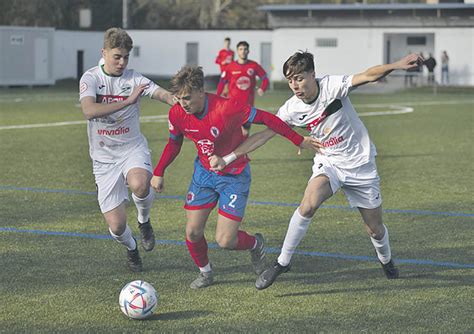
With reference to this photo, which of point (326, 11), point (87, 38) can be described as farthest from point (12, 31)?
point (326, 11)

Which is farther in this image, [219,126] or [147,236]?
[147,236]

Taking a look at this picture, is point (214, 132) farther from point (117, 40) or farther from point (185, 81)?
point (117, 40)

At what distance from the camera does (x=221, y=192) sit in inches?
304

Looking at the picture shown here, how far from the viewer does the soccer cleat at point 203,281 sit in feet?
25.3

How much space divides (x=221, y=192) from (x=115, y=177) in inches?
49.8

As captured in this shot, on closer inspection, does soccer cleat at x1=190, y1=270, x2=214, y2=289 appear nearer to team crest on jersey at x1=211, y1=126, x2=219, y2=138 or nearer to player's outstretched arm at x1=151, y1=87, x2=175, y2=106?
team crest on jersey at x1=211, y1=126, x2=219, y2=138

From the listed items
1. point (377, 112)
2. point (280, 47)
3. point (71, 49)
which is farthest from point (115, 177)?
point (71, 49)

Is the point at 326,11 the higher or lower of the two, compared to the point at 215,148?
higher

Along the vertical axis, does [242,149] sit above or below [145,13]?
below

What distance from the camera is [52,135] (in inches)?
875

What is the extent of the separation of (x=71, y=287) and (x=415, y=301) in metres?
2.71

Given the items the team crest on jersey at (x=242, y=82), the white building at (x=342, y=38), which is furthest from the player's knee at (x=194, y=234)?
the white building at (x=342, y=38)

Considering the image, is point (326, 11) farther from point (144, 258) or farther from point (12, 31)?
point (144, 258)

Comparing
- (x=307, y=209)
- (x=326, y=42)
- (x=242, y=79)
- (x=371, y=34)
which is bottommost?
(x=307, y=209)
